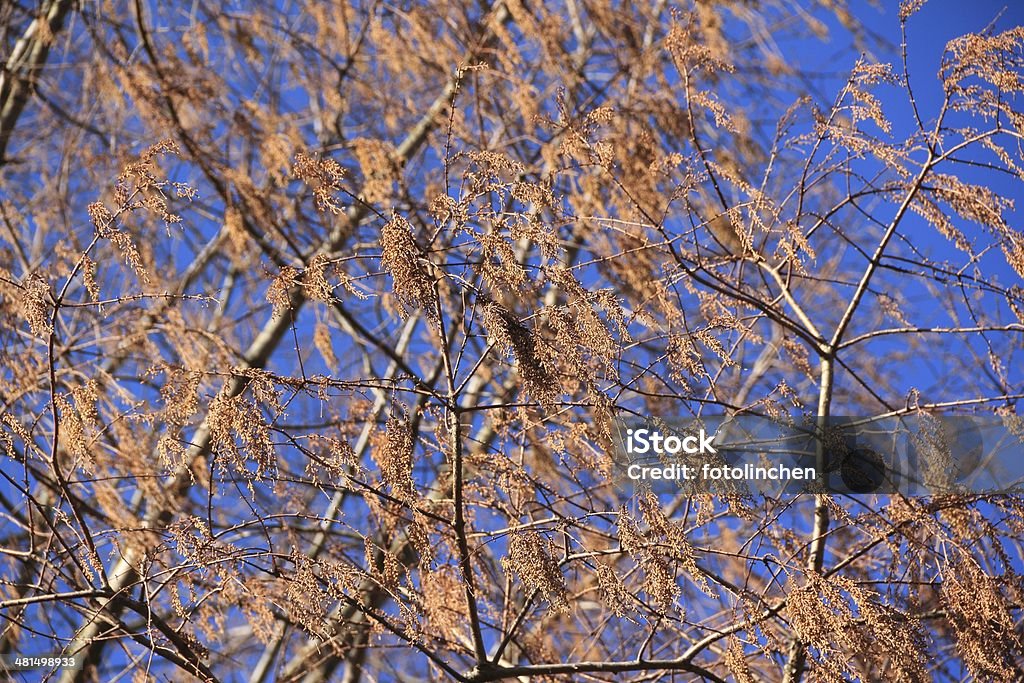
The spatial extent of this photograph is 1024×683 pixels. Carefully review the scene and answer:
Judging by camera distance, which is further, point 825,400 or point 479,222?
point 825,400

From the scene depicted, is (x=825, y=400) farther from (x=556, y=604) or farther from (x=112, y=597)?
(x=112, y=597)

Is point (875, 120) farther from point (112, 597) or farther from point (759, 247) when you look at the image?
point (112, 597)

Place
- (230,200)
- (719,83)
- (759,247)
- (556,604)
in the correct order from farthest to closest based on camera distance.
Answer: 1. (719,83)
2. (230,200)
3. (759,247)
4. (556,604)

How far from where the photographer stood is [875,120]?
9.85 feet

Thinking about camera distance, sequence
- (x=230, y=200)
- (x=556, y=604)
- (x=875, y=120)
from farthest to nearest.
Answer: (x=230, y=200)
(x=875, y=120)
(x=556, y=604)

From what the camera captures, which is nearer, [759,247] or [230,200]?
[759,247]

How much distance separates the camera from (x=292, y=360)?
7.25 metres

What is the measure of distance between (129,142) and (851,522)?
475cm

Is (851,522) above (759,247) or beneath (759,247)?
beneath

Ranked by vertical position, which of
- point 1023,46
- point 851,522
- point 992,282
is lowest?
point 851,522

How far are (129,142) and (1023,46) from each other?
477 cm

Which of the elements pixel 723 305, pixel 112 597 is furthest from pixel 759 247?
pixel 112 597

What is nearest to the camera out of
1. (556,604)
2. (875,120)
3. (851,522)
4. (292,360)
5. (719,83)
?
(556,604)

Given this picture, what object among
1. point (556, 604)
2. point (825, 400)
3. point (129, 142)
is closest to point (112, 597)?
point (556, 604)
